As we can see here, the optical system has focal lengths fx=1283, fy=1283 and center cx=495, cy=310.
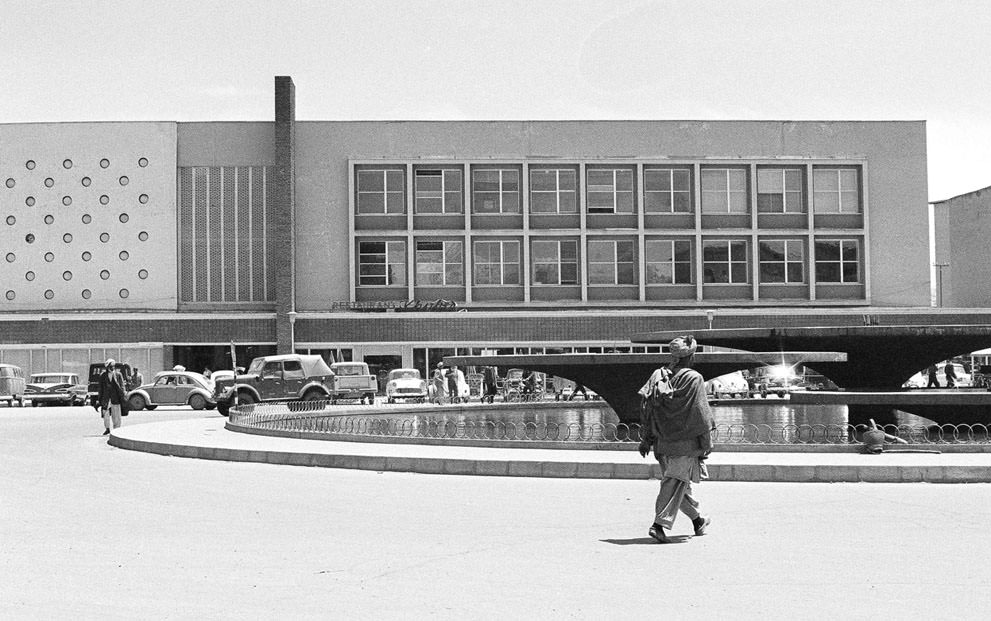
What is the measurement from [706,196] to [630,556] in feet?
194

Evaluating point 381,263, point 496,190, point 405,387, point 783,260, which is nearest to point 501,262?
point 496,190

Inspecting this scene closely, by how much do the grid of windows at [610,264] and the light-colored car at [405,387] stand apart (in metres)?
19.4

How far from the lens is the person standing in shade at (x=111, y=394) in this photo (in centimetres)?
2703

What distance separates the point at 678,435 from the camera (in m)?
10.8

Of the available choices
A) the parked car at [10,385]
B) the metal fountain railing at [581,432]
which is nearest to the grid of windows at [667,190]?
the parked car at [10,385]

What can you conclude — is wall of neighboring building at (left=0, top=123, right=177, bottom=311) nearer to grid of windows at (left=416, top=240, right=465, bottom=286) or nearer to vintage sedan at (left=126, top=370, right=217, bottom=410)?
grid of windows at (left=416, top=240, right=465, bottom=286)

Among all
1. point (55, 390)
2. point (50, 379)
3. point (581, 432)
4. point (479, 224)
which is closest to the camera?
point (581, 432)

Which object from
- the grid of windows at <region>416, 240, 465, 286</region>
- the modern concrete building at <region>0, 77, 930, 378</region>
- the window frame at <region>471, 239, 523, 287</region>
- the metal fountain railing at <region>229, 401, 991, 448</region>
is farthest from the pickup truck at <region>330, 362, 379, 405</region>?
the window frame at <region>471, 239, 523, 287</region>

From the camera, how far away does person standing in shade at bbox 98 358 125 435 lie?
27.0 m

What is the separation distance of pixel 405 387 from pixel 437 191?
21141mm

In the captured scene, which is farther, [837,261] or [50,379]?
[837,261]

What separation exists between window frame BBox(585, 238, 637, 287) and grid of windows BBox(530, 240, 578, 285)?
69 centimetres

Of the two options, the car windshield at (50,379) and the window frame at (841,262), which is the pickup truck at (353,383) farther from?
the window frame at (841,262)

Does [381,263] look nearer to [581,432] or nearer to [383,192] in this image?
[383,192]
